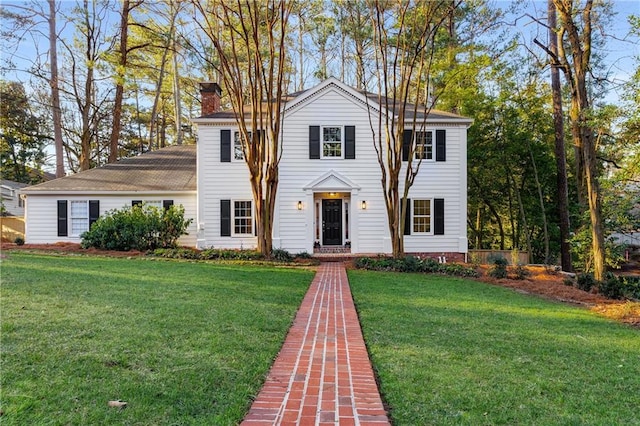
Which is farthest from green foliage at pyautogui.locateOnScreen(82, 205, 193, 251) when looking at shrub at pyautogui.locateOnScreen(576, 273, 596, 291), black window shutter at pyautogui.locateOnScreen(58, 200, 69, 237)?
shrub at pyautogui.locateOnScreen(576, 273, 596, 291)

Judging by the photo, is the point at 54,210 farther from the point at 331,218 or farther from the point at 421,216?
the point at 421,216

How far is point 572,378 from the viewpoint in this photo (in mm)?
3594

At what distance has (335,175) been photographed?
14.8m

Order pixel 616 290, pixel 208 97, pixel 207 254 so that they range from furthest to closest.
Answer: pixel 208 97
pixel 207 254
pixel 616 290

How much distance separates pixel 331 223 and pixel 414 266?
4.62 m

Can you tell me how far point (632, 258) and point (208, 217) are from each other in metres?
20.0

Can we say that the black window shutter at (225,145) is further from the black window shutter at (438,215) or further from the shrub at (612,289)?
the shrub at (612,289)

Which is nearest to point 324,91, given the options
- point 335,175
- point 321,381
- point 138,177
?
point 335,175

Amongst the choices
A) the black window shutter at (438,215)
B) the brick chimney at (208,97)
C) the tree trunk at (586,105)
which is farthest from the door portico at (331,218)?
the tree trunk at (586,105)

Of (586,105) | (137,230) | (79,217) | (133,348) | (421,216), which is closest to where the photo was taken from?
(133,348)

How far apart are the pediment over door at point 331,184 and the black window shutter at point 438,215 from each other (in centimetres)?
305

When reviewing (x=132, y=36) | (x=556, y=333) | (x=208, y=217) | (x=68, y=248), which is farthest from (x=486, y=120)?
(x=132, y=36)

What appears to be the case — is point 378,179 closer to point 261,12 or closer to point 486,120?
point 486,120

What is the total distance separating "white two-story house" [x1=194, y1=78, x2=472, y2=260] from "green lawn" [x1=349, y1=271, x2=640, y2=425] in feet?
25.8
